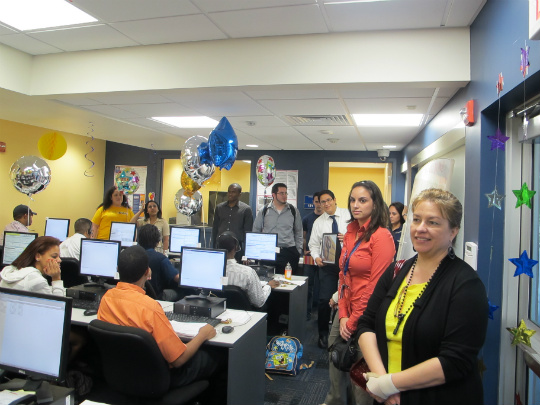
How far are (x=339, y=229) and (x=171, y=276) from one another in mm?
1980

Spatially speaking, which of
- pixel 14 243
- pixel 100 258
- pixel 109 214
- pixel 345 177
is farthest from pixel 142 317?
pixel 345 177

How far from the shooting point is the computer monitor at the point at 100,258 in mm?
3281

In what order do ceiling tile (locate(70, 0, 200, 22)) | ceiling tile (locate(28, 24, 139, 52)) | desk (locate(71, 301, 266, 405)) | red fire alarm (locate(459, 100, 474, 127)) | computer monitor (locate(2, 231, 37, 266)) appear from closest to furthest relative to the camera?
desk (locate(71, 301, 266, 405)), red fire alarm (locate(459, 100, 474, 127)), ceiling tile (locate(70, 0, 200, 22)), ceiling tile (locate(28, 24, 139, 52)), computer monitor (locate(2, 231, 37, 266))

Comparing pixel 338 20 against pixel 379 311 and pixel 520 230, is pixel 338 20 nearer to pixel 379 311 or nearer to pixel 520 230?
pixel 520 230

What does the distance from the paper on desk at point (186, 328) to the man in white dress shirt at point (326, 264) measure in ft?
4.71

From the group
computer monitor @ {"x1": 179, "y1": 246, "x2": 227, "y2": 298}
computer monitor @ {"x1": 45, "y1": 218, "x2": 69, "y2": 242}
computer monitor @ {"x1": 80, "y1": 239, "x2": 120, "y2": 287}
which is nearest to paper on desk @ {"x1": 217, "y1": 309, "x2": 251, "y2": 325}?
computer monitor @ {"x1": 179, "y1": 246, "x2": 227, "y2": 298}

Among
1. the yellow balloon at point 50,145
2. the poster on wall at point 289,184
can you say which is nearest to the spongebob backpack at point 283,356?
the yellow balloon at point 50,145

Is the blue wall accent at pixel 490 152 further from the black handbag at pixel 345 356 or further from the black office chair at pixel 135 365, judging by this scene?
the black office chair at pixel 135 365

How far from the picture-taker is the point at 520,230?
2.19 meters

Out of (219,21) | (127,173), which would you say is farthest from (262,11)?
(127,173)

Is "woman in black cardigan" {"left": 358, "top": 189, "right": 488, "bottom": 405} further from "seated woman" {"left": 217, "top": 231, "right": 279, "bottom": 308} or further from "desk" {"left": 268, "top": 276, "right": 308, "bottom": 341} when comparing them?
"desk" {"left": 268, "top": 276, "right": 308, "bottom": 341}

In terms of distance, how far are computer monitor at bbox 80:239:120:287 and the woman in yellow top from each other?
2037 mm

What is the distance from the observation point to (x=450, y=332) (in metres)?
1.27

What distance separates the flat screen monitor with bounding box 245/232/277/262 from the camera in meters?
4.39
